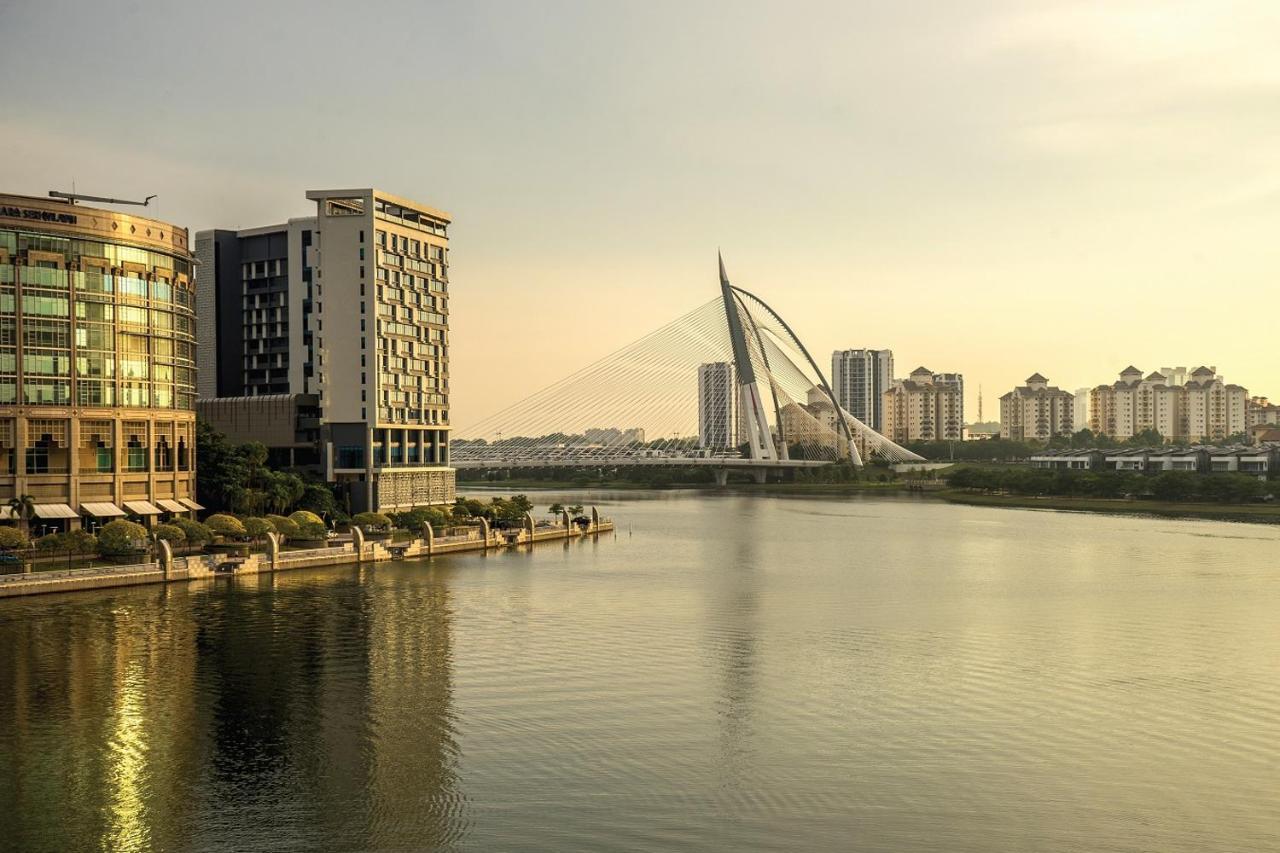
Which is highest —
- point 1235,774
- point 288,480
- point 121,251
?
point 121,251

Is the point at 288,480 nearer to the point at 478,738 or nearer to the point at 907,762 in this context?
the point at 478,738

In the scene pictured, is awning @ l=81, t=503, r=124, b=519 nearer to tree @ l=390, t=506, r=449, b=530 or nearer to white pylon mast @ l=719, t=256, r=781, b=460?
tree @ l=390, t=506, r=449, b=530

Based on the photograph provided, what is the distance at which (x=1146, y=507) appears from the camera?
9631 cm

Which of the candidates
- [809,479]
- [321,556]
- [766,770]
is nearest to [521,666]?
[766,770]

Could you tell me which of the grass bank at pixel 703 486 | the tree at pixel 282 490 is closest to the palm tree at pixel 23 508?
the tree at pixel 282 490

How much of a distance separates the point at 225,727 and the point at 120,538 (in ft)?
84.1

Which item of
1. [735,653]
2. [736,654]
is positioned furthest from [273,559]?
[736,654]

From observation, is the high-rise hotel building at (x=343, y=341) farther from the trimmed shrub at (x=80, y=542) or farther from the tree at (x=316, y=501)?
the trimmed shrub at (x=80, y=542)

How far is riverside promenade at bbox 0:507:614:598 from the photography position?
42.4 m

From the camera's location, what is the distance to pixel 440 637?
1380 inches

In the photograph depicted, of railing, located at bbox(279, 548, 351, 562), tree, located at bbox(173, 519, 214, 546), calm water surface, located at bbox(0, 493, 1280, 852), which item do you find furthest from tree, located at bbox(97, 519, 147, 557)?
railing, located at bbox(279, 548, 351, 562)

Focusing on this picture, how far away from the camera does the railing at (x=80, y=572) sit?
4153 centimetres

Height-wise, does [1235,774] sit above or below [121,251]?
below

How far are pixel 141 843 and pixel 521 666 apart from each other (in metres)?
13.5
